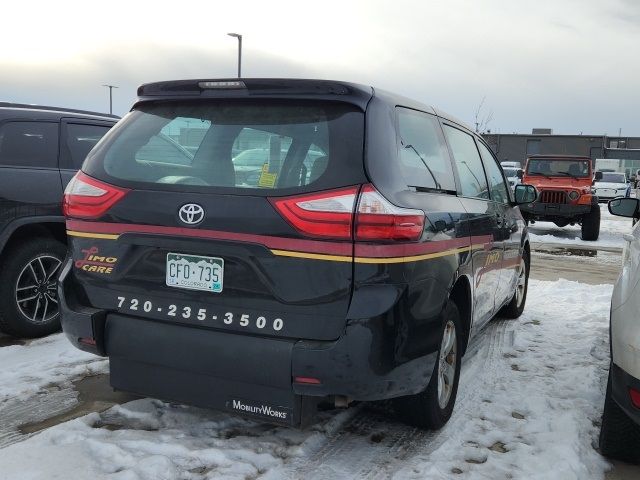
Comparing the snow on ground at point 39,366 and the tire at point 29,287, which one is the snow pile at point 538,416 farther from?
the tire at point 29,287

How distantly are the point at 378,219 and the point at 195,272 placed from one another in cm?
85

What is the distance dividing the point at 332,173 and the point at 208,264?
672mm

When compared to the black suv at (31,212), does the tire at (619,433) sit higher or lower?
lower

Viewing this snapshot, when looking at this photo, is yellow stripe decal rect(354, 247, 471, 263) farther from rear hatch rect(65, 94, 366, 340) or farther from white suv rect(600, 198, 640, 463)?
white suv rect(600, 198, 640, 463)

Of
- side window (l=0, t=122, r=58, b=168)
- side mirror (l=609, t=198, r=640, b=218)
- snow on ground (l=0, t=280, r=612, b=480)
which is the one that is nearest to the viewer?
snow on ground (l=0, t=280, r=612, b=480)

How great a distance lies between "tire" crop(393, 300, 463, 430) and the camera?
304cm

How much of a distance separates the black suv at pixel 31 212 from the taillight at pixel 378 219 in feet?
10.1

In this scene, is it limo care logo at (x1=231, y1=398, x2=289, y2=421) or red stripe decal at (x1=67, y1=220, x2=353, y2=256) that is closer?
red stripe decal at (x1=67, y1=220, x2=353, y2=256)

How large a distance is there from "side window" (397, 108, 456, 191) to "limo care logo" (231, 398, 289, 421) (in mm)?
1179

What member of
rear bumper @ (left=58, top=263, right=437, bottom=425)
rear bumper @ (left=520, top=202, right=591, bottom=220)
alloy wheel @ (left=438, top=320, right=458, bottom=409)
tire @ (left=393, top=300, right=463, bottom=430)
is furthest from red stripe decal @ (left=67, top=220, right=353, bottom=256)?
rear bumper @ (left=520, top=202, right=591, bottom=220)

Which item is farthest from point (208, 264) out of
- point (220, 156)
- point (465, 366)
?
point (465, 366)

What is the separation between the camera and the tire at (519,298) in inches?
224

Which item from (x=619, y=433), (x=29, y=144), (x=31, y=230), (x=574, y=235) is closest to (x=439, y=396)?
(x=619, y=433)

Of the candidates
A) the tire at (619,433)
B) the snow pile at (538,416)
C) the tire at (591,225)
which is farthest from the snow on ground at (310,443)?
the tire at (591,225)
